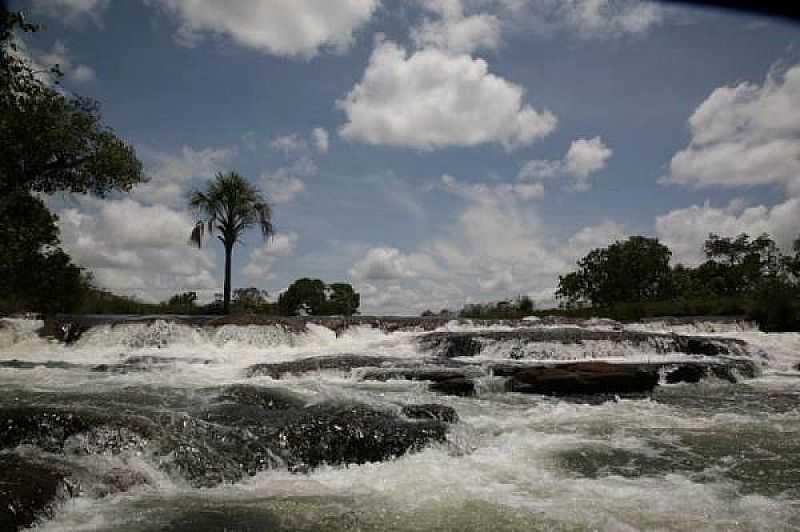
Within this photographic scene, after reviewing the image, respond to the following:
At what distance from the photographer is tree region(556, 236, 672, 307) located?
5138 centimetres

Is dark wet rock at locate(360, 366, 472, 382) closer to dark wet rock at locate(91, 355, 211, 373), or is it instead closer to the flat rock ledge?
the flat rock ledge

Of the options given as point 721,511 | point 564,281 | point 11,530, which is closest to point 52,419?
point 11,530

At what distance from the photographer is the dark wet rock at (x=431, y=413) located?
7.00m

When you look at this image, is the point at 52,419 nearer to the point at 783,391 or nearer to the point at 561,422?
the point at 561,422

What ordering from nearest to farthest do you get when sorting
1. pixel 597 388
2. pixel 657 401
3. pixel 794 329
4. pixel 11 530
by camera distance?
pixel 11 530, pixel 657 401, pixel 597 388, pixel 794 329

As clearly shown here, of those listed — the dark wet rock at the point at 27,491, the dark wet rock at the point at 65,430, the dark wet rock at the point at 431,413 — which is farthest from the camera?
the dark wet rock at the point at 431,413

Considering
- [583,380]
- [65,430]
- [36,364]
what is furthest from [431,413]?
[36,364]

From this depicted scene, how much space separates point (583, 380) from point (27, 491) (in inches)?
364

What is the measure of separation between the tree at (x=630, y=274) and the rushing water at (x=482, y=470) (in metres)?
42.9

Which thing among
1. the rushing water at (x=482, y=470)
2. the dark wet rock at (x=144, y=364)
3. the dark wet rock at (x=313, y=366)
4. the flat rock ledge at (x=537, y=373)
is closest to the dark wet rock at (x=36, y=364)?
the dark wet rock at (x=144, y=364)

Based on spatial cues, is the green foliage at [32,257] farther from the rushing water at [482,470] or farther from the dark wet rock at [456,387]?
the dark wet rock at [456,387]

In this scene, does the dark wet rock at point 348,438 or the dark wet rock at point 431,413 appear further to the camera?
the dark wet rock at point 431,413

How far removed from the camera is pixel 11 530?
3.61m

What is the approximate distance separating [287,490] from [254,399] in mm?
3208
